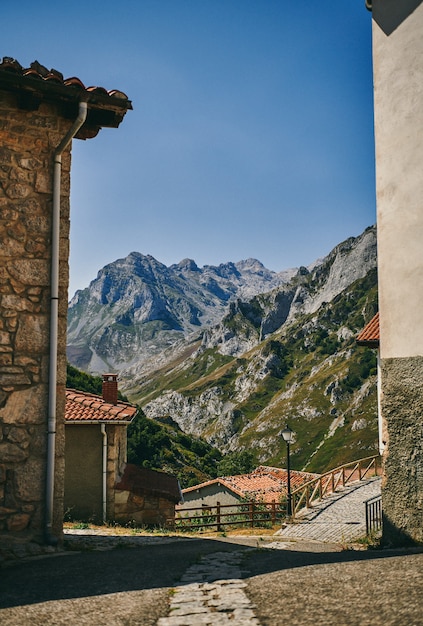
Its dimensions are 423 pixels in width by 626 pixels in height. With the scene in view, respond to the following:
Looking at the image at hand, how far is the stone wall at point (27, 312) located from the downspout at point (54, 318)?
0.07m

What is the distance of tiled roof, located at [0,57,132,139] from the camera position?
7305mm

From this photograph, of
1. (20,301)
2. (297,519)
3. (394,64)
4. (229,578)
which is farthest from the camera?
(297,519)

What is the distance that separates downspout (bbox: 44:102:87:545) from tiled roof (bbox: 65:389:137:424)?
8.95m

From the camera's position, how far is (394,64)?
7992mm

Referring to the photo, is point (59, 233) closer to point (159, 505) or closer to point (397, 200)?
point (397, 200)

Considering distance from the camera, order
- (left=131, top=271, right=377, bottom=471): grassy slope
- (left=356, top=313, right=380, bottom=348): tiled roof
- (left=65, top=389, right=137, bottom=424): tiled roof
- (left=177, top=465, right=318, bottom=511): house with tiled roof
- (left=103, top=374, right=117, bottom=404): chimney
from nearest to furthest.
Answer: (left=65, top=389, right=137, bottom=424): tiled roof → (left=356, top=313, right=380, bottom=348): tiled roof → (left=103, top=374, right=117, bottom=404): chimney → (left=177, top=465, right=318, bottom=511): house with tiled roof → (left=131, top=271, right=377, bottom=471): grassy slope

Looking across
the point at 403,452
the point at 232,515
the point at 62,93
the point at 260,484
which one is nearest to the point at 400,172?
the point at 403,452

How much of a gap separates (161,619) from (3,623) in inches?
45.5

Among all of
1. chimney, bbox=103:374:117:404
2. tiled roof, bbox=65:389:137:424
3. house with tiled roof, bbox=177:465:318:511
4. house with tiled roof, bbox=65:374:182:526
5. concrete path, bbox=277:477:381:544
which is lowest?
house with tiled roof, bbox=177:465:318:511

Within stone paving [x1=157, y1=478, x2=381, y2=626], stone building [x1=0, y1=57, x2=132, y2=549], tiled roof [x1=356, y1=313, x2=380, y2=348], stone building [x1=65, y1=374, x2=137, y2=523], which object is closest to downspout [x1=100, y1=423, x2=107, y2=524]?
stone building [x1=65, y1=374, x2=137, y2=523]

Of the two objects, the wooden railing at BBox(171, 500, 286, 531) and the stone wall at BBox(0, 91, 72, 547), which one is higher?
the stone wall at BBox(0, 91, 72, 547)

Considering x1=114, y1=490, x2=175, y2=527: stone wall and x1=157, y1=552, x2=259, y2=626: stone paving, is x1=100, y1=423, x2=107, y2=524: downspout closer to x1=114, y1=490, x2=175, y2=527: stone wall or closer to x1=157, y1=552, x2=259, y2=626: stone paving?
x1=114, y1=490, x2=175, y2=527: stone wall

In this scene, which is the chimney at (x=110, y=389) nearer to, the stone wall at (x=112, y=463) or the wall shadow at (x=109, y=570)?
the stone wall at (x=112, y=463)

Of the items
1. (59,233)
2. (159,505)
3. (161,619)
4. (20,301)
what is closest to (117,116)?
(59,233)
